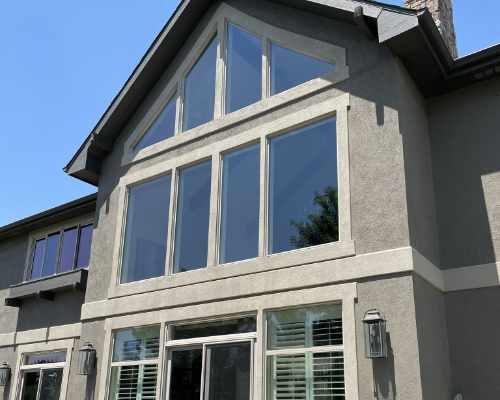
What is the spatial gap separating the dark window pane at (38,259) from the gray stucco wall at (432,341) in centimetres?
1027

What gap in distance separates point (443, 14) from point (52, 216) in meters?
10.0

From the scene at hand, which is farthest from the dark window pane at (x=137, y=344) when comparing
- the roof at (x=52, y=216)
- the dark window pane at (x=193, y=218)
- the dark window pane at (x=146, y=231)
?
the roof at (x=52, y=216)

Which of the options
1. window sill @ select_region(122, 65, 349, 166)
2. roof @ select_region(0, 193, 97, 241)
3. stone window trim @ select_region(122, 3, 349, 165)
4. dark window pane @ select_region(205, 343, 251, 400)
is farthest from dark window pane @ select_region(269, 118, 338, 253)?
roof @ select_region(0, 193, 97, 241)

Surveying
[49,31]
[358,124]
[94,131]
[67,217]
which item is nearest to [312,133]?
[358,124]

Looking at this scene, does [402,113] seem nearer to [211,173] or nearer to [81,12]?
[211,173]

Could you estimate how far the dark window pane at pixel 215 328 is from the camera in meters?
8.75

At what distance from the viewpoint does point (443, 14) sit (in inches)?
428

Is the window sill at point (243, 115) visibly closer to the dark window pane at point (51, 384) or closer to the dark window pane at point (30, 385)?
the dark window pane at point (51, 384)

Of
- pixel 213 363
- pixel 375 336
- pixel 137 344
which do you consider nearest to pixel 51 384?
pixel 137 344

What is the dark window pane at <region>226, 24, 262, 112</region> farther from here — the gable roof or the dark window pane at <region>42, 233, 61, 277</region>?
the dark window pane at <region>42, 233, 61, 277</region>

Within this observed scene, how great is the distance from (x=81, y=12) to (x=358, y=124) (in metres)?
6.43

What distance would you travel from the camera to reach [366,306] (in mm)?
7590

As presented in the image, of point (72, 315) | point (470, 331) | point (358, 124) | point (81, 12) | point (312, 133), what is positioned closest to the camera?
point (470, 331)

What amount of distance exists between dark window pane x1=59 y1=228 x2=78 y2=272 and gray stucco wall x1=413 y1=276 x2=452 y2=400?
29.0ft
